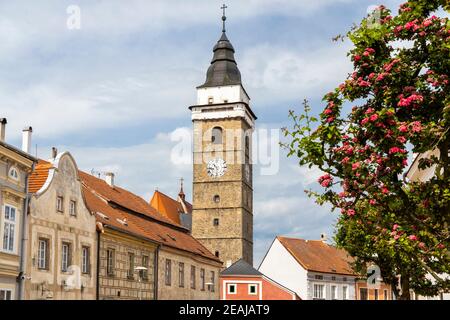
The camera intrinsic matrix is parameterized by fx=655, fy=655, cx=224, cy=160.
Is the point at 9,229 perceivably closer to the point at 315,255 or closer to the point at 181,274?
A: the point at 181,274

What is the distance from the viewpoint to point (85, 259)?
105 feet

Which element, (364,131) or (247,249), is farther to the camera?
(247,249)

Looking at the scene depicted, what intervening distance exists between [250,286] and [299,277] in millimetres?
6196

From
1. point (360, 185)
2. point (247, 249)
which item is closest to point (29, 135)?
point (360, 185)

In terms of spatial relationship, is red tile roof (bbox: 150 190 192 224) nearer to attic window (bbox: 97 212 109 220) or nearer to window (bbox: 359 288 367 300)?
window (bbox: 359 288 367 300)

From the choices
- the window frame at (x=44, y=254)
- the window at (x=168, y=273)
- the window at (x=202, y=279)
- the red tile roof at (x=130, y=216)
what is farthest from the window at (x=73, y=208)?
the window at (x=202, y=279)

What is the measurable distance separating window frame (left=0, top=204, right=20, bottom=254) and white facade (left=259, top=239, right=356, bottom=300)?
4271 cm

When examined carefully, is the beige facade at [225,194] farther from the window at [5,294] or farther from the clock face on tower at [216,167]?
the window at [5,294]

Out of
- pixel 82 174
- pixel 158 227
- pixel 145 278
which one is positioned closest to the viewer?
pixel 145 278

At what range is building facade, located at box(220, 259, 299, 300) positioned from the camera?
62.4m
